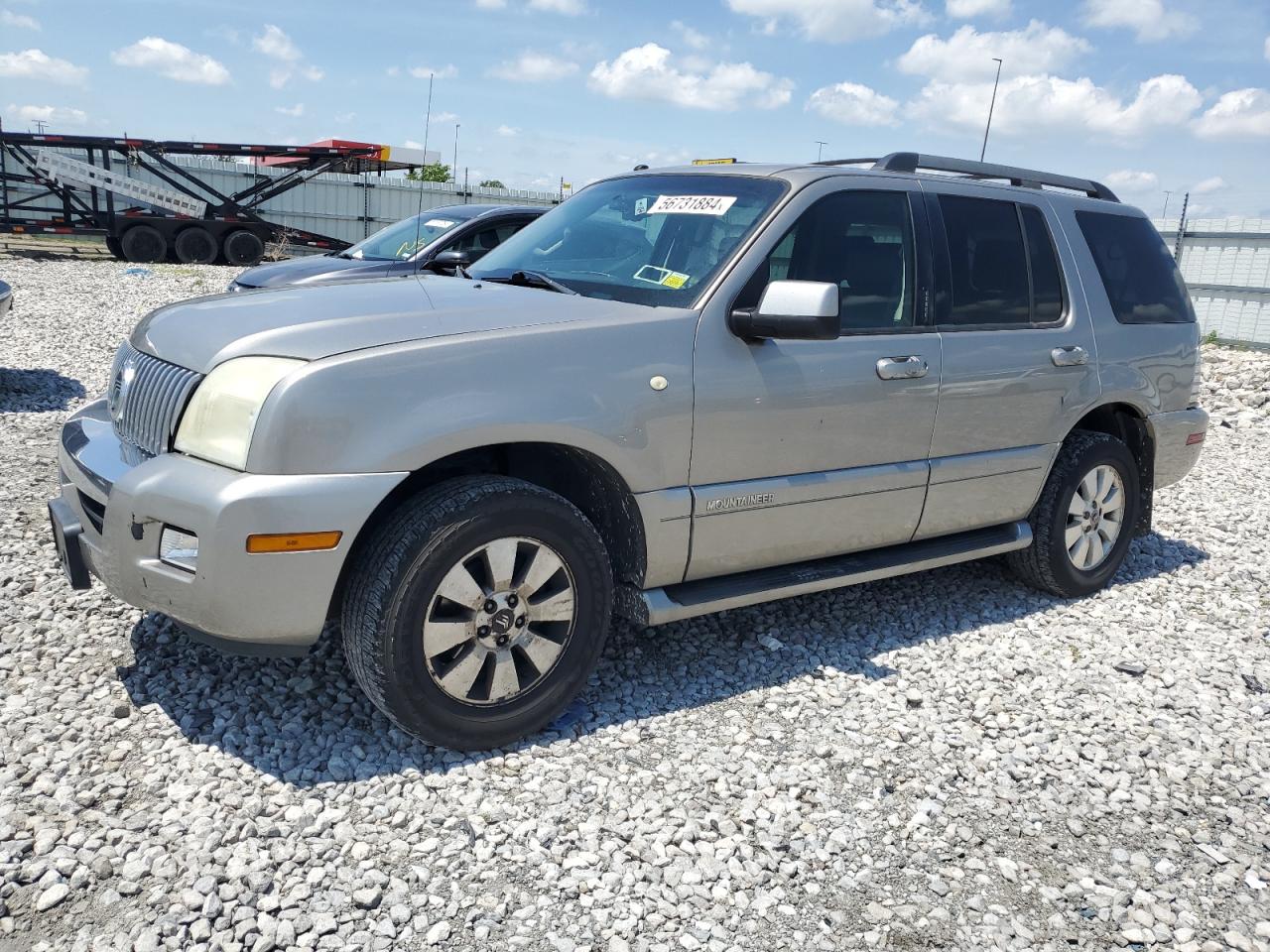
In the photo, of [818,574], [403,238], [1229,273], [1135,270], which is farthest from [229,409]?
[1229,273]

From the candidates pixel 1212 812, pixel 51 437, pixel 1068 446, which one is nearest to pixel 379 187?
pixel 51 437

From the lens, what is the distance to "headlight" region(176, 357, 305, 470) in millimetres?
2855

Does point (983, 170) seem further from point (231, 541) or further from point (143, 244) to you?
point (143, 244)

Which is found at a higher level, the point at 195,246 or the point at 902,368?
the point at 902,368

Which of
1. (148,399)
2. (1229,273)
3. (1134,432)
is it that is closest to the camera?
(148,399)

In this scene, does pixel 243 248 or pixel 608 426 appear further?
pixel 243 248

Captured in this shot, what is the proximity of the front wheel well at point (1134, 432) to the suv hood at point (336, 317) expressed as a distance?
2.86m

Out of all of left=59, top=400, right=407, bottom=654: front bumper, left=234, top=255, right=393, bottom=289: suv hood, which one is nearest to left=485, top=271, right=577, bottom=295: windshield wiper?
left=59, top=400, right=407, bottom=654: front bumper

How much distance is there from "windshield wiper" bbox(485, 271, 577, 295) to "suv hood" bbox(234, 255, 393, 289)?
457cm

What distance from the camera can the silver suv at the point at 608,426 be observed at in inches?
114

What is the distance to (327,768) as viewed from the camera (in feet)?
10.4

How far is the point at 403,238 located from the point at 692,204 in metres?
6.55

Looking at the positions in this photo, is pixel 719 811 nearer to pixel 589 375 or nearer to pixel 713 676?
pixel 713 676

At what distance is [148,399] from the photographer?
323 cm
